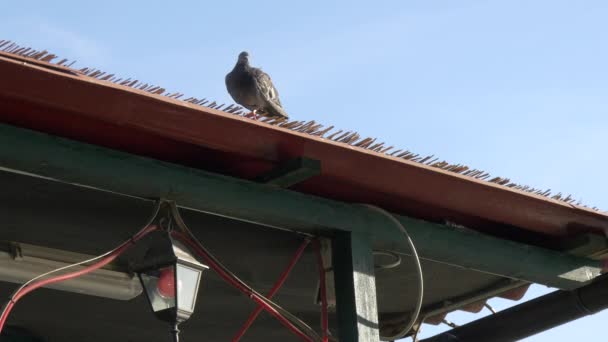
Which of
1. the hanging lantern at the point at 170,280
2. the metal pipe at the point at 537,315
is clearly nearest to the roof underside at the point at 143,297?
the metal pipe at the point at 537,315

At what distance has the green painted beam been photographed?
12.1 feet

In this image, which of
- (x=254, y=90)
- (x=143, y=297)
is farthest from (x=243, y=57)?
(x=143, y=297)

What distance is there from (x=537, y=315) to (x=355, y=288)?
4.38 ft

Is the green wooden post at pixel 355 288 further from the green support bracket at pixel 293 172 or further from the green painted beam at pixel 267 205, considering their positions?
the green support bracket at pixel 293 172

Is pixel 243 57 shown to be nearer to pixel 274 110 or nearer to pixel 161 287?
pixel 274 110

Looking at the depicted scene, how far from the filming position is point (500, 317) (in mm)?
5305

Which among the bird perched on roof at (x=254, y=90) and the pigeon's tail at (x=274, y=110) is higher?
the bird perched on roof at (x=254, y=90)

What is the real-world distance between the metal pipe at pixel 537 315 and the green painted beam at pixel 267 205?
12 centimetres

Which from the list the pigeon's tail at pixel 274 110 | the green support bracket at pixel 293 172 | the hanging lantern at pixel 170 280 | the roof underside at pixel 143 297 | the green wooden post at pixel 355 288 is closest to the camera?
the hanging lantern at pixel 170 280

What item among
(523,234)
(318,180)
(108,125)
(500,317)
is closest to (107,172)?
(108,125)

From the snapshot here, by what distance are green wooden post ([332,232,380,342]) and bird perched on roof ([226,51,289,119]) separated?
189 centimetres

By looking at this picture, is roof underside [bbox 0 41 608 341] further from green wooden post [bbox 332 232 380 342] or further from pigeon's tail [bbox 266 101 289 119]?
pigeon's tail [bbox 266 101 289 119]

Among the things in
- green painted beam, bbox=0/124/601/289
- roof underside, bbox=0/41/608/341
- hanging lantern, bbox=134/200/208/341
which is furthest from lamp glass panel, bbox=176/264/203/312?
roof underside, bbox=0/41/608/341

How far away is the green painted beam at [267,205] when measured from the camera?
370 cm
